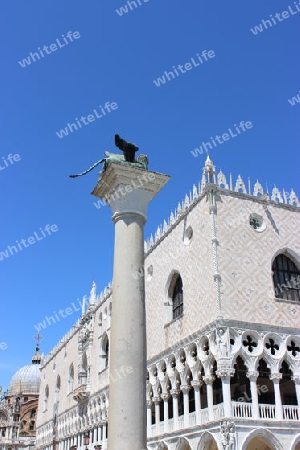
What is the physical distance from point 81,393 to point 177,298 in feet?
41.7

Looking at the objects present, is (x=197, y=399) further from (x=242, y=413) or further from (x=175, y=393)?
(x=242, y=413)

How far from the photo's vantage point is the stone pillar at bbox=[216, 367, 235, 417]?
15.4 meters

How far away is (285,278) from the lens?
18.8 metres

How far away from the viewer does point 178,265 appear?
2047cm

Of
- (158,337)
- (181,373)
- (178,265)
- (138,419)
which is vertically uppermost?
(178,265)

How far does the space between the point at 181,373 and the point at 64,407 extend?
66.1 ft

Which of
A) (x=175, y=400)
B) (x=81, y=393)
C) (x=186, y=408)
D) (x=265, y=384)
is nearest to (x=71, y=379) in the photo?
(x=81, y=393)

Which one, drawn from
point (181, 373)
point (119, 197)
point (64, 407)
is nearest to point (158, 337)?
point (181, 373)

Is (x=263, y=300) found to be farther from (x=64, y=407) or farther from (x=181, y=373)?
(x=64, y=407)

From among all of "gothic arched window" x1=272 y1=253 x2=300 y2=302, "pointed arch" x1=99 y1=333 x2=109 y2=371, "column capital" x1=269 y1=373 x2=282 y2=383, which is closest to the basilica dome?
"pointed arch" x1=99 y1=333 x2=109 y2=371

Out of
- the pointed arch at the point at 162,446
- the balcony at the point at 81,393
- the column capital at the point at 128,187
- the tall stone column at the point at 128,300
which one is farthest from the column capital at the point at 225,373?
the balcony at the point at 81,393

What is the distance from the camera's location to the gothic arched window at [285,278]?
1838 cm

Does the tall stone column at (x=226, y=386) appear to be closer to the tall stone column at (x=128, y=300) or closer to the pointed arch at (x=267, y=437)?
the pointed arch at (x=267, y=437)

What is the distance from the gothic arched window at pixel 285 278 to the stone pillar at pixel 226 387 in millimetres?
3592
